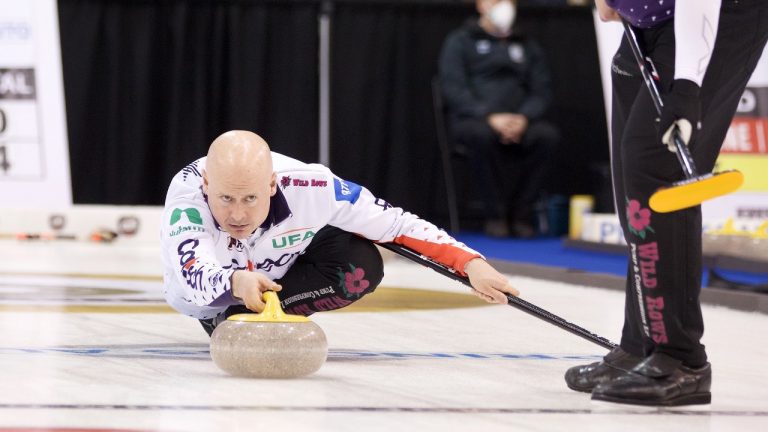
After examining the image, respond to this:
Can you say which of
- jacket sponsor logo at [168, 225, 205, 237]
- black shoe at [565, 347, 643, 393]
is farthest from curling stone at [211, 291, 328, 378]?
black shoe at [565, 347, 643, 393]

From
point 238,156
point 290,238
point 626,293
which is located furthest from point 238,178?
point 626,293

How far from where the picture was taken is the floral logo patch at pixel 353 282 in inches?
132

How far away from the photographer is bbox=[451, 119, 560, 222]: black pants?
8.24m

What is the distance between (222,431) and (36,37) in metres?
5.95

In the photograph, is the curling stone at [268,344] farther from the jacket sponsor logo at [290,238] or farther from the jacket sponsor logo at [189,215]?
the jacket sponsor logo at [290,238]

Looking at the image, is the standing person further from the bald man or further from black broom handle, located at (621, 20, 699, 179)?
the bald man

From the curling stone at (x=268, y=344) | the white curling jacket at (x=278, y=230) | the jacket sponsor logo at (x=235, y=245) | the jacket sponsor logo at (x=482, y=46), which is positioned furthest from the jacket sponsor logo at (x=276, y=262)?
the jacket sponsor logo at (x=482, y=46)

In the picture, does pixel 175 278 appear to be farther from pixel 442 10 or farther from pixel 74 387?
pixel 442 10

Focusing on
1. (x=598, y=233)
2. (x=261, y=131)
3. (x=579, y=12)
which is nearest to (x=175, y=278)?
(x=598, y=233)

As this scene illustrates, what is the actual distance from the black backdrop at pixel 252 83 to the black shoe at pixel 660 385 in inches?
237

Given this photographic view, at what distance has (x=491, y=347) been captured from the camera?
353 centimetres

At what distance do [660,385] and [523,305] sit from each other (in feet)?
1.73

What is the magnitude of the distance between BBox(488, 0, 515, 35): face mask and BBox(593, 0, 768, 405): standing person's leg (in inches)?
234

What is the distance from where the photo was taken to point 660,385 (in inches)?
100
